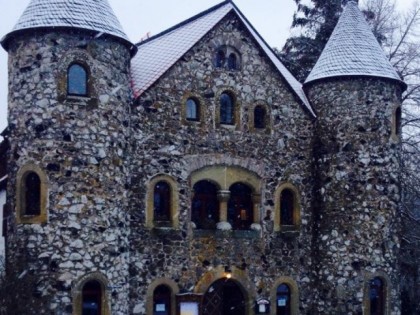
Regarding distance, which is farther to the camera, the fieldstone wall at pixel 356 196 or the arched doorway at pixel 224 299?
the fieldstone wall at pixel 356 196

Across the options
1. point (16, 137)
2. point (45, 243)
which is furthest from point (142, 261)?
point (16, 137)

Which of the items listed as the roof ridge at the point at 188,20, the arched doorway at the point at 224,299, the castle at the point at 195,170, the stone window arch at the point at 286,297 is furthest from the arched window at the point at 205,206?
the roof ridge at the point at 188,20

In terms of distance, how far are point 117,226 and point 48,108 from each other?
12.8 feet

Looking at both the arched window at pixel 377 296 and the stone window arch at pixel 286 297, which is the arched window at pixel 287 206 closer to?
the stone window arch at pixel 286 297

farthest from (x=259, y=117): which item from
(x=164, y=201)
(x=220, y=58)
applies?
(x=164, y=201)

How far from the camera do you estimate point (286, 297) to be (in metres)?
24.8

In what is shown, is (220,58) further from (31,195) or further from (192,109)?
(31,195)

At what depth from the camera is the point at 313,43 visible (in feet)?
124

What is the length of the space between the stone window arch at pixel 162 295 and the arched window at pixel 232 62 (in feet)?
24.4

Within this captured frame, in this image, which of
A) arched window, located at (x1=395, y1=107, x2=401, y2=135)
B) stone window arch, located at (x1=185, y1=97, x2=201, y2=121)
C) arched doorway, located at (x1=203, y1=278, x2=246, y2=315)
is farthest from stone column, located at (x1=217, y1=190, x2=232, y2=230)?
arched window, located at (x1=395, y1=107, x2=401, y2=135)

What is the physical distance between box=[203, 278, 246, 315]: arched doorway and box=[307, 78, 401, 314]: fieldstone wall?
283 cm

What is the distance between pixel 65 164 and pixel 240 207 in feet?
22.2

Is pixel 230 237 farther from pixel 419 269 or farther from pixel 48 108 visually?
pixel 419 269

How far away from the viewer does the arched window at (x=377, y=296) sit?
2439 cm
